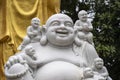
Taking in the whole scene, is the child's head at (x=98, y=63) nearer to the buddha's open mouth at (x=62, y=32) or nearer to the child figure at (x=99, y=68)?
the child figure at (x=99, y=68)

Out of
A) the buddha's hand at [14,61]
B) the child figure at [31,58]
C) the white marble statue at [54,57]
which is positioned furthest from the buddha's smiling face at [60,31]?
the buddha's hand at [14,61]

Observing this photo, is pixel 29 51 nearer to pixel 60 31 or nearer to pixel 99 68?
pixel 60 31

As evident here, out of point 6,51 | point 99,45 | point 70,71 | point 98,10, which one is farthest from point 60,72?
point 98,10

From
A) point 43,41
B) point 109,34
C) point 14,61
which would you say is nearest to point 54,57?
point 43,41

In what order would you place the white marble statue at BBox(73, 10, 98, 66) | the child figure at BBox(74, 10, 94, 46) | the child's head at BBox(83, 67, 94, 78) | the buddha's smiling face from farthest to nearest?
the child figure at BBox(74, 10, 94, 46), the white marble statue at BBox(73, 10, 98, 66), the buddha's smiling face, the child's head at BBox(83, 67, 94, 78)

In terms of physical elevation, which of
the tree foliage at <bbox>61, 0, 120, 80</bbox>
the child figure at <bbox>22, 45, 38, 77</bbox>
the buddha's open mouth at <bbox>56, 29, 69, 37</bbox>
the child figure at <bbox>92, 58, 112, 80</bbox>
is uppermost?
the buddha's open mouth at <bbox>56, 29, 69, 37</bbox>

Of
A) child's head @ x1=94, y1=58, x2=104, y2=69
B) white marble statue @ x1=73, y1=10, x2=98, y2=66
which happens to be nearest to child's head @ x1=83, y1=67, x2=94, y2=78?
child's head @ x1=94, y1=58, x2=104, y2=69

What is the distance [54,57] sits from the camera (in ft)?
17.9

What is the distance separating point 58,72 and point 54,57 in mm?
210

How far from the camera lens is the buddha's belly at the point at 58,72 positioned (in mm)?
5287

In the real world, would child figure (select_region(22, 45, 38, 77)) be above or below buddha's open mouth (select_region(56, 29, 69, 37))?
below

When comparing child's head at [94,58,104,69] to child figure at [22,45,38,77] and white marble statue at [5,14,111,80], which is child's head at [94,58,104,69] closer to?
white marble statue at [5,14,111,80]

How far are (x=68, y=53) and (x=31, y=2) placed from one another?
5.32 metres

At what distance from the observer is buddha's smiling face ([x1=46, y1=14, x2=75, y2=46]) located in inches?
214
